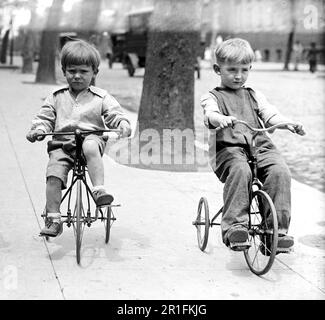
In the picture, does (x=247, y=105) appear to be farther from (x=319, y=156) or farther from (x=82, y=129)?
(x=319, y=156)

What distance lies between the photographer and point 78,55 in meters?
4.69

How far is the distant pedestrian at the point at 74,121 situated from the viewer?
4637 millimetres

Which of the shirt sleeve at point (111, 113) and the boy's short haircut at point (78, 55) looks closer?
the boy's short haircut at point (78, 55)

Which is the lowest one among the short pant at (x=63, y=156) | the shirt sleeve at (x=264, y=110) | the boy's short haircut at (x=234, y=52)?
the short pant at (x=63, y=156)

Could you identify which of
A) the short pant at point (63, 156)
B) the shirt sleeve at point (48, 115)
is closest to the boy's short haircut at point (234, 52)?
the short pant at point (63, 156)

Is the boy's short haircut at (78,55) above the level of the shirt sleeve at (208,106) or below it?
above

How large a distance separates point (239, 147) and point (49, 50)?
18324 mm

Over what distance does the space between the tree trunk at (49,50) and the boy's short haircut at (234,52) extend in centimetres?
1739

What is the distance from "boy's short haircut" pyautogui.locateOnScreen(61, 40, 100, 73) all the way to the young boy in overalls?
85 centimetres

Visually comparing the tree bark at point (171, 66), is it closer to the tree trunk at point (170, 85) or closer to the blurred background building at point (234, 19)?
the tree trunk at point (170, 85)

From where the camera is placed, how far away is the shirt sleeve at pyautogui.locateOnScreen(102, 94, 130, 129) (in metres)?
4.82

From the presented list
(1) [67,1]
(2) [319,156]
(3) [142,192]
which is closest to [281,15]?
(1) [67,1]

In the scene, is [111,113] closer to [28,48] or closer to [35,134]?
[35,134]

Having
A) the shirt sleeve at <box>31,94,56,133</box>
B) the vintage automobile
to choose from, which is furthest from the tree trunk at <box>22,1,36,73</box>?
the shirt sleeve at <box>31,94,56,133</box>
